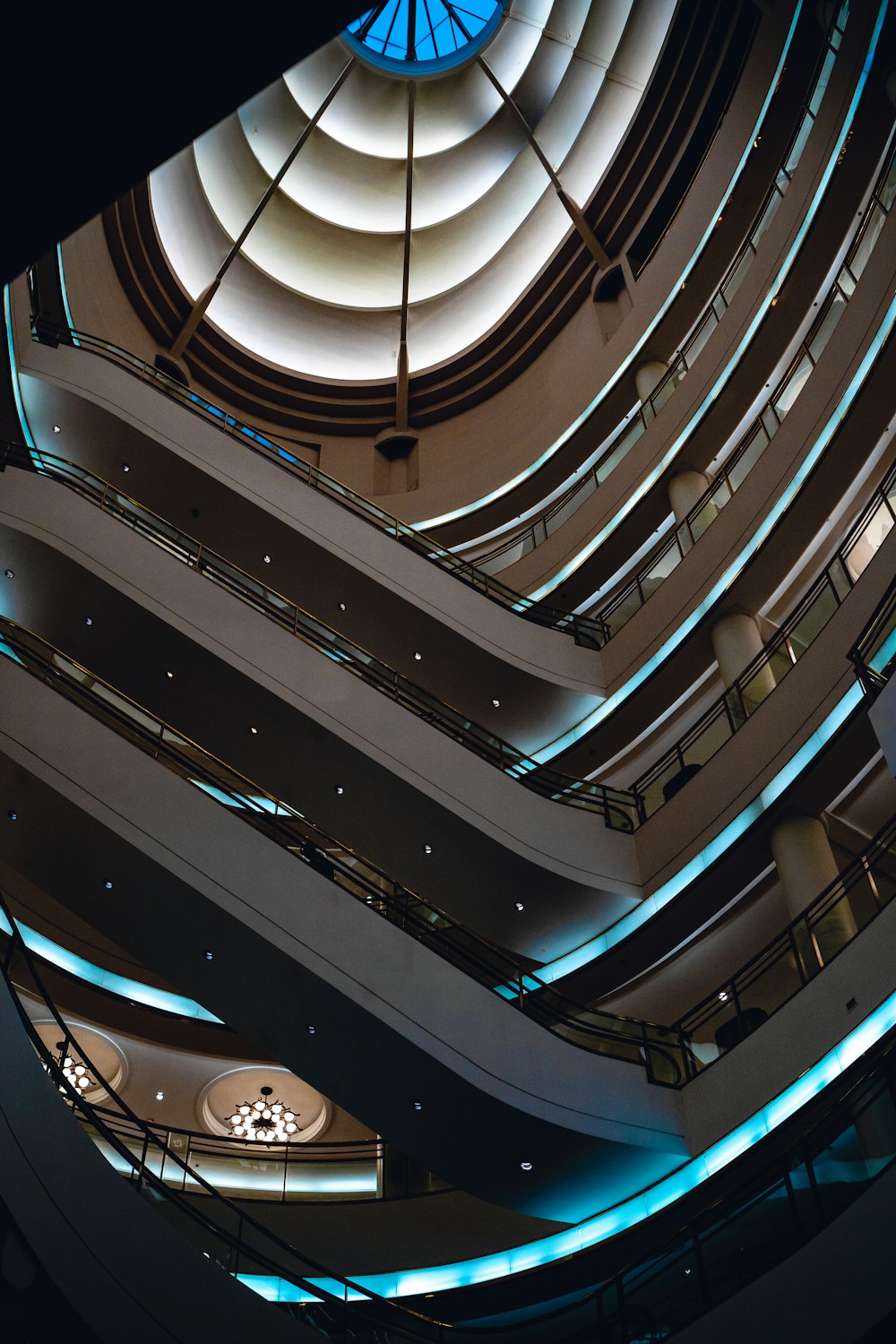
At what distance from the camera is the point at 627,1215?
9742mm

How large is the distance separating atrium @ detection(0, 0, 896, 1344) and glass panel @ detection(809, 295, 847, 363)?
2.5 inches

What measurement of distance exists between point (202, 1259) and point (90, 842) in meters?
3.54

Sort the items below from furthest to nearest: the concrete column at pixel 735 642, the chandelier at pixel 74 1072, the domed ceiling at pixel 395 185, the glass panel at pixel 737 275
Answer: the domed ceiling at pixel 395 185 < the glass panel at pixel 737 275 < the concrete column at pixel 735 642 < the chandelier at pixel 74 1072

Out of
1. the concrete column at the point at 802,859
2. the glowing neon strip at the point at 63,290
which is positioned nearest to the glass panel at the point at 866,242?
the concrete column at the point at 802,859

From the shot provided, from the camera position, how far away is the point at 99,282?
20281 millimetres

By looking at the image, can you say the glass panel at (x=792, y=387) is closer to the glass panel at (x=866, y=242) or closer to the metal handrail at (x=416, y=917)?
the glass panel at (x=866, y=242)

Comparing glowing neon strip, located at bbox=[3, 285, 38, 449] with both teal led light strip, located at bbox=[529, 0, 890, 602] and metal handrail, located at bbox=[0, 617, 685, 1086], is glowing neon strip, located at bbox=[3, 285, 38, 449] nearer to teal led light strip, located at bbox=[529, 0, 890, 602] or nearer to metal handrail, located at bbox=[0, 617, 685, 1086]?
metal handrail, located at bbox=[0, 617, 685, 1086]

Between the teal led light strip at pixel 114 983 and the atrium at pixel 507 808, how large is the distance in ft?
0.17

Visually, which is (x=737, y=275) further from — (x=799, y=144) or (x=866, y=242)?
(x=866, y=242)

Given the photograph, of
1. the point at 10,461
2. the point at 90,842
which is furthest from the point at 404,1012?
the point at 10,461

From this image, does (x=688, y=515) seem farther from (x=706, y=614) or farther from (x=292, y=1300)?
(x=292, y=1300)

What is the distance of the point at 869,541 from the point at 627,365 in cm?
929

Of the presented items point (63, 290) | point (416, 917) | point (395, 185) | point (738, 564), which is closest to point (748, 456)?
point (738, 564)

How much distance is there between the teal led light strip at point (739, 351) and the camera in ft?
46.6
